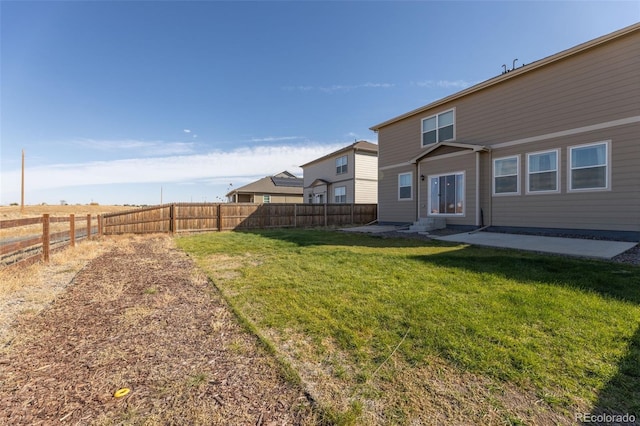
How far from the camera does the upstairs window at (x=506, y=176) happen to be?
10.1 metres

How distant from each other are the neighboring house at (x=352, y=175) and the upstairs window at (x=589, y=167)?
13.2m

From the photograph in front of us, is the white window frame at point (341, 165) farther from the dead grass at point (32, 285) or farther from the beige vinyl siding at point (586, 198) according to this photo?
the dead grass at point (32, 285)

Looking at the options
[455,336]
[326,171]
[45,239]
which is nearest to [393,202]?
[326,171]

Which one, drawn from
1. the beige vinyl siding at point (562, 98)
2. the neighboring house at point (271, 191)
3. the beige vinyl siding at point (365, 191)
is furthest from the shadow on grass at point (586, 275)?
the neighboring house at point (271, 191)

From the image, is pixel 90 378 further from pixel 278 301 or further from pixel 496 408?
pixel 496 408

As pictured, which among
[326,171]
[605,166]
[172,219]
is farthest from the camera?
[326,171]

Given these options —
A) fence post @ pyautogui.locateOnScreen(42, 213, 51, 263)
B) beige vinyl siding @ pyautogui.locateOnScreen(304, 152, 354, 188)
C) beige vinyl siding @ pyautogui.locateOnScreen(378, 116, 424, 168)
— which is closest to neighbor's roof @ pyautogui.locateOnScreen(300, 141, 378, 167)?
beige vinyl siding @ pyautogui.locateOnScreen(304, 152, 354, 188)

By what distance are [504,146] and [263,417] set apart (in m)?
11.7

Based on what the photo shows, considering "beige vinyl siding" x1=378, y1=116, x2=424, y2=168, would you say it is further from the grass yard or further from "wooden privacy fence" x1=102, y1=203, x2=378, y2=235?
the grass yard

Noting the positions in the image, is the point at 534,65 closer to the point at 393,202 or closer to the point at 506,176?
the point at 506,176

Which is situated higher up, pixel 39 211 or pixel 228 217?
pixel 39 211

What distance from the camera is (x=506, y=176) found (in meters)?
10.4

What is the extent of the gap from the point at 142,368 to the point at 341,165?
2104 cm

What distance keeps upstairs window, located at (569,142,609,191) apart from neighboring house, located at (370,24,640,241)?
0.07 ft
